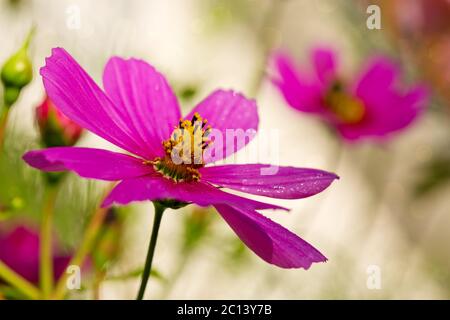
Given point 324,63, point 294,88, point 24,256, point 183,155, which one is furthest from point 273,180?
point 324,63

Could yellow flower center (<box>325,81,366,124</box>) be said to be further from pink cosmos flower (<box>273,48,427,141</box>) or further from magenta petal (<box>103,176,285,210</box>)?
magenta petal (<box>103,176,285,210</box>)

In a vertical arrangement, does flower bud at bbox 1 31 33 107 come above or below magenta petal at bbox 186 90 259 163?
above

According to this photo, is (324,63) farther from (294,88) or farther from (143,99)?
(143,99)

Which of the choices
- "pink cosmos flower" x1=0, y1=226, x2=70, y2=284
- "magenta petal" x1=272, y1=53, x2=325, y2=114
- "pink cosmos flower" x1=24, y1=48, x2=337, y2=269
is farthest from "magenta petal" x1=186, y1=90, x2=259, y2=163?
"magenta petal" x1=272, y1=53, x2=325, y2=114

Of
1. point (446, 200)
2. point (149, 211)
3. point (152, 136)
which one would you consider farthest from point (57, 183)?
point (446, 200)

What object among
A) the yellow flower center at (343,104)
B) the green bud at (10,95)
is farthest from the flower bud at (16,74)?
the yellow flower center at (343,104)

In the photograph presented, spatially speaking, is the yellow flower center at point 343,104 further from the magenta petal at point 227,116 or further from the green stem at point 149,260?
the green stem at point 149,260

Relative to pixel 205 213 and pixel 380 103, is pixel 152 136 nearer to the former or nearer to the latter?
pixel 205 213
